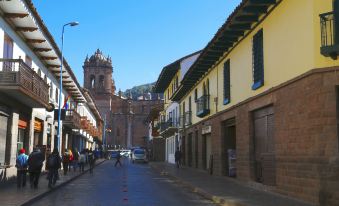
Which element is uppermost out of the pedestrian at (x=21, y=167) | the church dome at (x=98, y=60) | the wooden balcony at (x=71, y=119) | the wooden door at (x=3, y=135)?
the church dome at (x=98, y=60)

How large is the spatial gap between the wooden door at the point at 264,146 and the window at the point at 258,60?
1049 millimetres

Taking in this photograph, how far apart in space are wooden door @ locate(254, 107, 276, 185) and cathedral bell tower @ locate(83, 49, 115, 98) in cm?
6962

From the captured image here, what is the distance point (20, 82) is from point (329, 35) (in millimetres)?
11041

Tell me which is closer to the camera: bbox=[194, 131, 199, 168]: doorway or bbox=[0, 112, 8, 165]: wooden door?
bbox=[0, 112, 8, 165]: wooden door

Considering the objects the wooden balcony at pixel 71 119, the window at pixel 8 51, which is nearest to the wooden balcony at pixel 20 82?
the window at pixel 8 51

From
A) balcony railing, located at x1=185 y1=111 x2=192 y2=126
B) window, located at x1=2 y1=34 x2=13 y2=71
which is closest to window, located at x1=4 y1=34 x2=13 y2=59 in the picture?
window, located at x1=2 y1=34 x2=13 y2=71

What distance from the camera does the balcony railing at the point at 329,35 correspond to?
1120 cm

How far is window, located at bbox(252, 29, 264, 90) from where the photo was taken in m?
16.3

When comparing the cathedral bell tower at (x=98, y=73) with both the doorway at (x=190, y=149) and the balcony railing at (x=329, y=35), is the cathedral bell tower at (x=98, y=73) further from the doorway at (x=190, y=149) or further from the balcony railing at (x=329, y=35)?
the balcony railing at (x=329, y=35)

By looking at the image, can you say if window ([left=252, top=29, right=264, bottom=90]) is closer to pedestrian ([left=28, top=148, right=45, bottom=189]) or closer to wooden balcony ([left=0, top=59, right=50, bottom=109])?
pedestrian ([left=28, top=148, right=45, bottom=189])

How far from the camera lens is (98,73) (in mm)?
85062

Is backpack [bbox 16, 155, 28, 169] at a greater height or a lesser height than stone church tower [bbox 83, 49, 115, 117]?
lesser

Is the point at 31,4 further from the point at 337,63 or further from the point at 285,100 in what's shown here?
the point at 337,63

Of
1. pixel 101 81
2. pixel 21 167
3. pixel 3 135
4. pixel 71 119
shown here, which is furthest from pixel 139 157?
pixel 21 167
